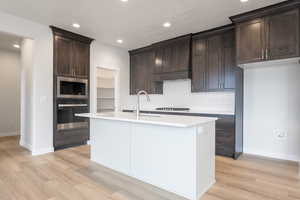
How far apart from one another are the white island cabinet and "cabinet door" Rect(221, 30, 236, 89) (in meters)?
1.73

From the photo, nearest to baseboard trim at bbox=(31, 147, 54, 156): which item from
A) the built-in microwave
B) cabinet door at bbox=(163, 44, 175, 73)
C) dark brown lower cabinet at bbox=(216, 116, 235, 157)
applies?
the built-in microwave

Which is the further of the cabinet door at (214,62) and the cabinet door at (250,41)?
the cabinet door at (214,62)

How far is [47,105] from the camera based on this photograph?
375cm

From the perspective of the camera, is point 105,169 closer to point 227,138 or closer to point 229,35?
point 227,138

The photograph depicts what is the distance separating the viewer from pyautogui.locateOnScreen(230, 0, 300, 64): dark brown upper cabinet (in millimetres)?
2750

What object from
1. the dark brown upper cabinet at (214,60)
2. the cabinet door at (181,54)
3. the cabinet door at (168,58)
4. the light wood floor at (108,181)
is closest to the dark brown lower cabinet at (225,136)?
the light wood floor at (108,181)

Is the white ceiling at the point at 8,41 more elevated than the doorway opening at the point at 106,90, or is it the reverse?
the white ceiling at the point at 8,41

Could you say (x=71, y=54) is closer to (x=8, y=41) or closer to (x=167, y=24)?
(x=8, y=41)

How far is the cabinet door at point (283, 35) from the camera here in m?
2.73

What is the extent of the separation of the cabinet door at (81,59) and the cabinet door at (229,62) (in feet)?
11.2

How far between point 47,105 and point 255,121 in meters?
4.61

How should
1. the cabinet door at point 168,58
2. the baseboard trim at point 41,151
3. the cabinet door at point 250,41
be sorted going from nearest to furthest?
the cabinet door at point 250,41 → the baseboard trim at point 41,151 → the cabinet door at point 168,58

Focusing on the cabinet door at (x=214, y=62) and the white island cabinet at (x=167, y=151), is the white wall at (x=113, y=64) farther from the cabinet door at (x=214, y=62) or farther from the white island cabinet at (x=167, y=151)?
the cabinet door at (x=214, y=62)

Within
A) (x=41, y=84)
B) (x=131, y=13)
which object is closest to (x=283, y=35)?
(x=131, y=13)
